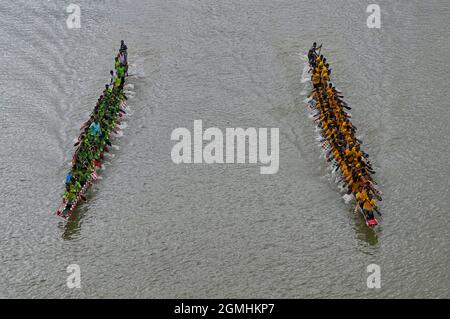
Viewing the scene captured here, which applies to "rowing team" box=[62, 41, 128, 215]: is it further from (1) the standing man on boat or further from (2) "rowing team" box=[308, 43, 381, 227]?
(2) "rowing team" box=[308, 43, 381, 227]

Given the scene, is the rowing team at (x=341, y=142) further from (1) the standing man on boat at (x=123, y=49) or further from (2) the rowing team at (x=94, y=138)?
(1) the standing man on boat at (x=123, y=49)

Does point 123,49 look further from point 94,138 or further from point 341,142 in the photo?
point 341,142

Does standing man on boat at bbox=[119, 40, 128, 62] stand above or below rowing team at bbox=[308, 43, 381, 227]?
above

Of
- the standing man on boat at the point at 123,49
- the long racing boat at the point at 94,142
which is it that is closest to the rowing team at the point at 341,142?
the long racing boat at the point at 94,142

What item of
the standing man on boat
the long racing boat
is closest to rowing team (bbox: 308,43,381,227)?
the long racing boat

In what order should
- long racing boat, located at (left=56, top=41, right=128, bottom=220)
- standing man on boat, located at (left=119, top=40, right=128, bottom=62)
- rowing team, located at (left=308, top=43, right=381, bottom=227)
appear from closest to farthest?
rowing team, located at (left=308, top=43, right=381, bottom=227)
long racing boat, located at (left=56, top=41, right=128, bottom=220)
standing man on boat, located at (left=119, top=40, right=128, bottom=62)

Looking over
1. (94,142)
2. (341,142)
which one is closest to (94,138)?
(94,142)
